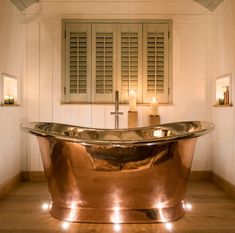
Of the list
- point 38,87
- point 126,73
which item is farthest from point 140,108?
point 38,87

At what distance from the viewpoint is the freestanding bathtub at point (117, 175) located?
6.56 feet

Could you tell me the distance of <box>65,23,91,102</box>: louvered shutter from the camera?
130 inches

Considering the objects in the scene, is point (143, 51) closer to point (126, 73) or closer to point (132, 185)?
point (126, 73)

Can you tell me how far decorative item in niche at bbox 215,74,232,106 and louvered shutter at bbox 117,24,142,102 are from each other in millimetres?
797

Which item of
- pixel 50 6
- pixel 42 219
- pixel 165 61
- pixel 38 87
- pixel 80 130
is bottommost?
pixel 42 219

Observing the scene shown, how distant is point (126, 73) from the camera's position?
10.9 ft

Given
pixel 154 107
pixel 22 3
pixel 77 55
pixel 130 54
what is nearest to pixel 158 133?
pixel 154 107

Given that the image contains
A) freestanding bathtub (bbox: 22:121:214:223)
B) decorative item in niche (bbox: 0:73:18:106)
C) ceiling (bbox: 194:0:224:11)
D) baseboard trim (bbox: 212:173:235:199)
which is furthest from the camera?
ceiling (bbox: 194:0:224:11)

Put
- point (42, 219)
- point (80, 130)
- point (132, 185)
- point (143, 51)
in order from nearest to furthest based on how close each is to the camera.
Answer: point (132, 185)
point (42, 219)
point (80, 130)
point (143, 51)

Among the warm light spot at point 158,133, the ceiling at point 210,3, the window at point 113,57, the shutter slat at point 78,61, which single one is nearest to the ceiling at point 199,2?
the ceiling at point 210,3

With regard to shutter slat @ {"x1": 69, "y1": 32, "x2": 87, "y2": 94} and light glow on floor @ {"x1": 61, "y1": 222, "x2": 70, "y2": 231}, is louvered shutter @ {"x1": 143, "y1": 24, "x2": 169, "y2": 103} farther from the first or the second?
light glow on floor @ {"x1": 61, "y1": 222, "x2": 70, "y2": 231}

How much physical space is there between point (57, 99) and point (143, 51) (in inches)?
40.6

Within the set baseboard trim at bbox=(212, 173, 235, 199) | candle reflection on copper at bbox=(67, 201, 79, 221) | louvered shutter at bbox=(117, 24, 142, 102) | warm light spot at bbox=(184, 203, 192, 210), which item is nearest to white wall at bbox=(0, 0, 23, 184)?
candle reflection on copper at bbox=(67, 201, 79, 221)

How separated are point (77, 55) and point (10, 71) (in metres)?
0.71
